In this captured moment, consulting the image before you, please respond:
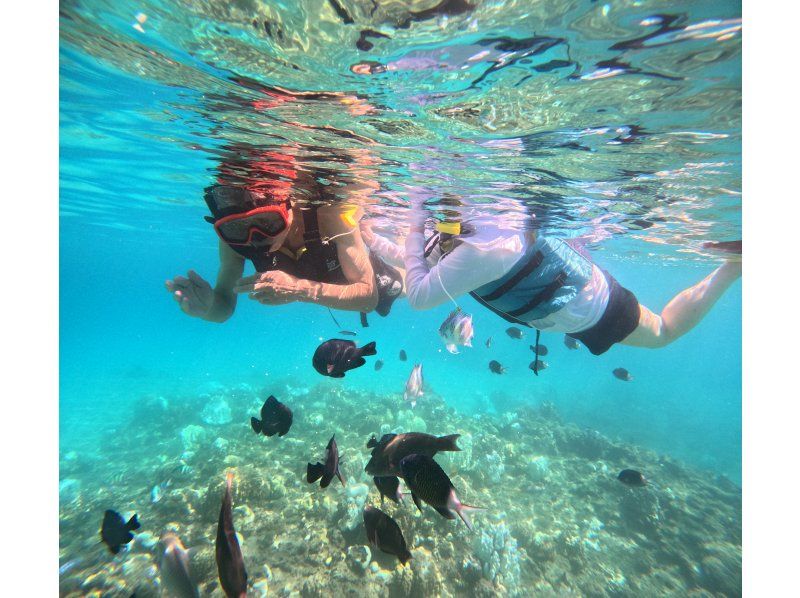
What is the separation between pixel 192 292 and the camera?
4551 mm

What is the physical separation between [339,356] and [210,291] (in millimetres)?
2159

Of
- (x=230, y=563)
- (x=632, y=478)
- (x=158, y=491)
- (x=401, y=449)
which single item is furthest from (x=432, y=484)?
(x=158, y=491)

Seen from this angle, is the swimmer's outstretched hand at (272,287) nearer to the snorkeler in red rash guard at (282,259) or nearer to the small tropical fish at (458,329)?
the snorkeler in red rash guard at (282,259)

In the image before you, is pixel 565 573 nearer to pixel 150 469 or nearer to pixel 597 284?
pixel 597 284

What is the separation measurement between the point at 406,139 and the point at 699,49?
13.7 feet

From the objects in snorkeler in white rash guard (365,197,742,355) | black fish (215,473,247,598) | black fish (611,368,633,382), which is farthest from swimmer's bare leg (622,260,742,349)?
black fish (611,368,633,382)

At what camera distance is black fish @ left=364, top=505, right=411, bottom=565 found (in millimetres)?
3617

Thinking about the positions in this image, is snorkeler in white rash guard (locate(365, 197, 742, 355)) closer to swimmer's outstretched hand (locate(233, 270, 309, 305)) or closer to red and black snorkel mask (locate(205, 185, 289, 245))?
swimmer's outstretched hand (locate(233, 270, 309, 305))

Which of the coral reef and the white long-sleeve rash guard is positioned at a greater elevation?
the white long-sleeve rash guard

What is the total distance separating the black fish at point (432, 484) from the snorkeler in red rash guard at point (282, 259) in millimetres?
2132

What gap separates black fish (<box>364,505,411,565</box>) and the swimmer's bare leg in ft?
14.6

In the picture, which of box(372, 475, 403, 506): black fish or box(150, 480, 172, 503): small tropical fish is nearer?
box(372, 475, 403, 506): black fish

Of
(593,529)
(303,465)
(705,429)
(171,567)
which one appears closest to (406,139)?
(171,567)

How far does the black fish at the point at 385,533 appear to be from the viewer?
11.9 feet
